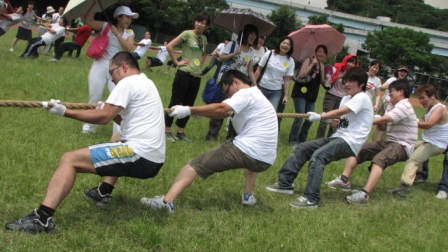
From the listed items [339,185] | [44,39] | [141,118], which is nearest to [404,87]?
[339,185]

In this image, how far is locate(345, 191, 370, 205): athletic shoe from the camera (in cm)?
578

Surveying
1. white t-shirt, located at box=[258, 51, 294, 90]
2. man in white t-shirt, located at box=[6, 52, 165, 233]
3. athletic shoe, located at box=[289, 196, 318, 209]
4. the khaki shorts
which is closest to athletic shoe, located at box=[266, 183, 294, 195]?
athletic shoe, located at box=[289, 196, 318, 209]

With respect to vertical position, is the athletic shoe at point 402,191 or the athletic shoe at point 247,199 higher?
the athletic shoe at point 247,199

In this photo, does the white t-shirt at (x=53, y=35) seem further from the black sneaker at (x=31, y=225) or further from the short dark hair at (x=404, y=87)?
the black sneaker at (x=31, y=225)

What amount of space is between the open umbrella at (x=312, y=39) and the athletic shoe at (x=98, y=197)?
5.87m

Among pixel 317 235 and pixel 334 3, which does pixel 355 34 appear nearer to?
pixel 334 3

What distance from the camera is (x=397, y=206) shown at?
5.91m

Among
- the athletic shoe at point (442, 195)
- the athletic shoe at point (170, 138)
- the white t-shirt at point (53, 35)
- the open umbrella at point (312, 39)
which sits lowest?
the athletic shoe at point (442, 195)

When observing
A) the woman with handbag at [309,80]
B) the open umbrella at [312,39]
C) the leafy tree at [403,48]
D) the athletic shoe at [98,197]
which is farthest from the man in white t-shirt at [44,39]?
the leafy tree at [403,48]

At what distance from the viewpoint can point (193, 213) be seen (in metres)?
4.57

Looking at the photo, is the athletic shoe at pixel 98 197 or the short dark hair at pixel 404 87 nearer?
the athletic shoe at pixel 98 197

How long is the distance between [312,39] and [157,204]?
241 inches

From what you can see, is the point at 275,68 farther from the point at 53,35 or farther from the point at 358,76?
the point at 53,35

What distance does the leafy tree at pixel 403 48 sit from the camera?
5121 cm
